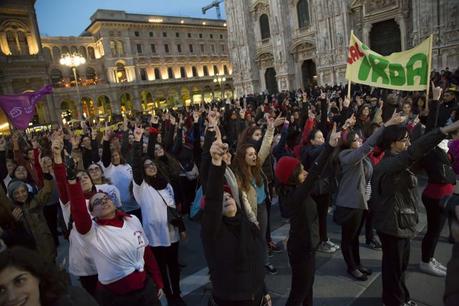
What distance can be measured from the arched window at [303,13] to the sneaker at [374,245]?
2448 centimetres

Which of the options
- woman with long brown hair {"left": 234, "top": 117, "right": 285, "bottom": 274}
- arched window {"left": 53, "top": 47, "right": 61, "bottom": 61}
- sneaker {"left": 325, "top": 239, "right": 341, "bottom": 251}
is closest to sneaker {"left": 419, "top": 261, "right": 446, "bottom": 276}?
sneaker {"left": 325, "top": 239, "right": 341, "bottom": 251}

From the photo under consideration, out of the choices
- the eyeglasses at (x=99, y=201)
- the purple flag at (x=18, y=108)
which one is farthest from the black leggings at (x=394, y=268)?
the purple flag at (x=18, y=108)

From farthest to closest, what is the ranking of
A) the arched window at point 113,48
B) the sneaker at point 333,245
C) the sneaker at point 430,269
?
the arched window at point 113,48
the sneaker at point 333,245
the sneaker at point 430,269

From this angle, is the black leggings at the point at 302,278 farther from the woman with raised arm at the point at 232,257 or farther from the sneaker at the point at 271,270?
the sneaker at the point at 271,270

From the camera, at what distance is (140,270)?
101 inches

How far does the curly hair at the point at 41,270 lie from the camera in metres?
1.44

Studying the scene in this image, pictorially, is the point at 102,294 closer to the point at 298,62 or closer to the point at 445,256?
the point at 445,256

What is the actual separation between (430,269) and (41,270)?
3877 millimetres

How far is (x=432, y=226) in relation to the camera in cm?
358

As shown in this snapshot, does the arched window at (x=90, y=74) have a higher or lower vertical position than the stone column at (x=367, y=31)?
higher

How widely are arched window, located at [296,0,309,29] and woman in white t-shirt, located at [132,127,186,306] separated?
83.6 feet

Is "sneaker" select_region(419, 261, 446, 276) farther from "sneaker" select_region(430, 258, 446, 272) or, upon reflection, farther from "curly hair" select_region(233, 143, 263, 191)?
"curly hair" select_region(233, 143, 263, 191)

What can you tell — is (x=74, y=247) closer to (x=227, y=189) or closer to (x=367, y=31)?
(x=227, y=189)

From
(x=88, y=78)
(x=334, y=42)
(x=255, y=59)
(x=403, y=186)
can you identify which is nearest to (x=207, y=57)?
(x=88, y=78)
